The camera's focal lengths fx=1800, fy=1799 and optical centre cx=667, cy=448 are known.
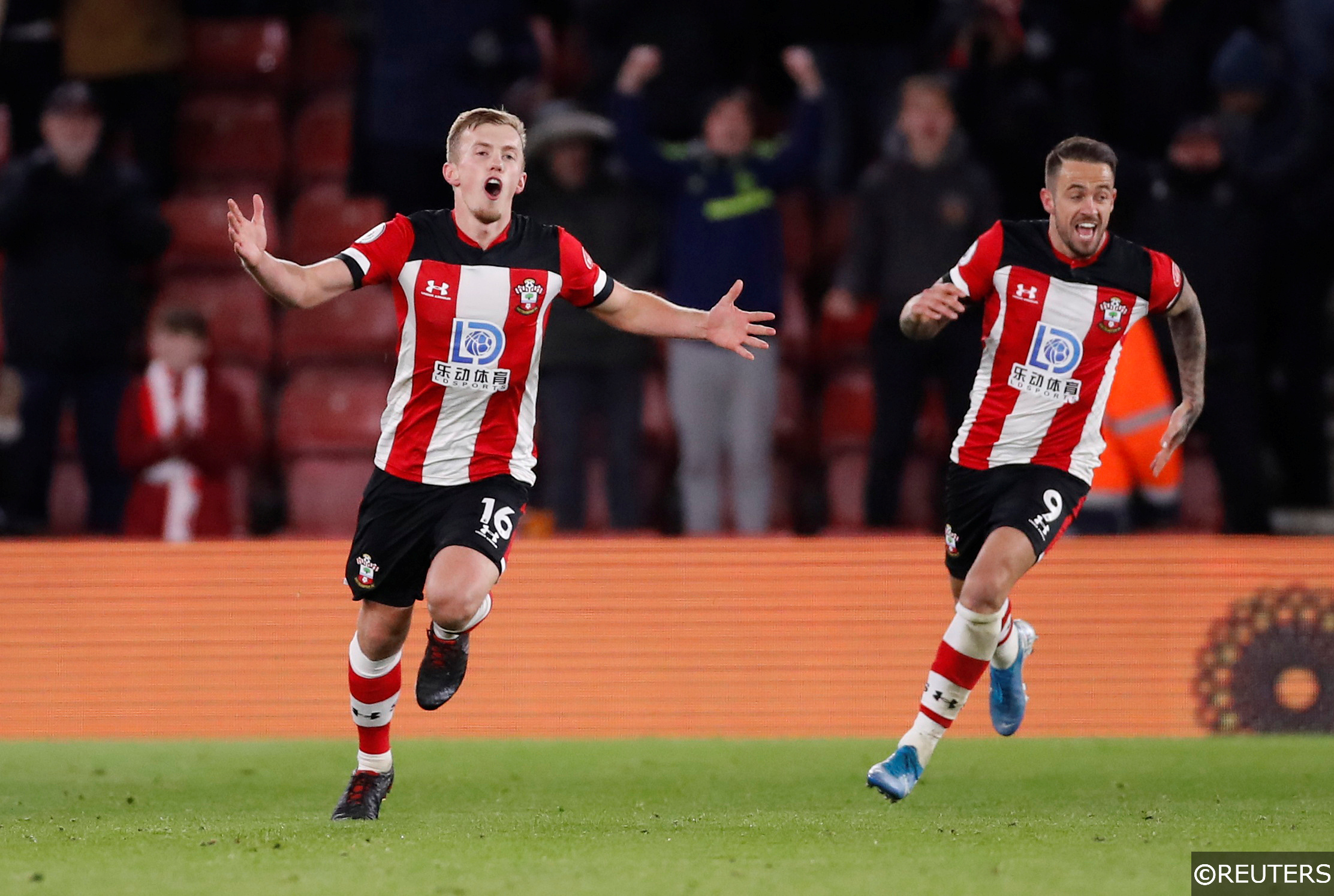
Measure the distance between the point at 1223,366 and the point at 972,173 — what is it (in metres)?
1.73

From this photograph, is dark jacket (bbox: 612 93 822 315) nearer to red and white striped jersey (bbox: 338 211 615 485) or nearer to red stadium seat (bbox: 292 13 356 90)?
red stadium seat (bbox: 292 13 356 90)

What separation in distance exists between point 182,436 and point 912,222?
416cm

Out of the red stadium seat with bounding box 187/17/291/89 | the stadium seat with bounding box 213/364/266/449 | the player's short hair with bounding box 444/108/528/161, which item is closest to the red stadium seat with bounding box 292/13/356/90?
the red stadium seat with bounding box 187/17/291/89

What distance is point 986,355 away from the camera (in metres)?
6.91

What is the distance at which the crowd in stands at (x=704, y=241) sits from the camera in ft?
32.4

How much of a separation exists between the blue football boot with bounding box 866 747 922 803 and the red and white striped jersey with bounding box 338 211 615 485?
1646 millimetres

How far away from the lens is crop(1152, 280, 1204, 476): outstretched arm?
22.4ft

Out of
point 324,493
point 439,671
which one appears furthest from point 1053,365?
point 324,493

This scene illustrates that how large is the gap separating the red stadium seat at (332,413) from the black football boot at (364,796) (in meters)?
4.67

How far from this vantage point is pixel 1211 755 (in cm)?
781

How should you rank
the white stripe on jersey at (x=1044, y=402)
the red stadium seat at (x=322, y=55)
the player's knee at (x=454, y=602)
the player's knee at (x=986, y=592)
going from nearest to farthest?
the player's knee at (x=454, y=602) < the player's knee at (x=986, y=592) < the white stripe on jersey at (x=1044, y=402) < the red stadium seat at (x=322, y=55)

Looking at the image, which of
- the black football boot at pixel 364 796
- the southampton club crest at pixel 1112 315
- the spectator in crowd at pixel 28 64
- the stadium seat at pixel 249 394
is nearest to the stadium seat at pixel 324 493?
the stadium seat at pixel 249 394

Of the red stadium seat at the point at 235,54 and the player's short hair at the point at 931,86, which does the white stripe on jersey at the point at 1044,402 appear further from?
the red stadium seat at the point at 235,54

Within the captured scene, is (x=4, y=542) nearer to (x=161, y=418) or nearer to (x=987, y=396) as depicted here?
(x=161, y=418)
